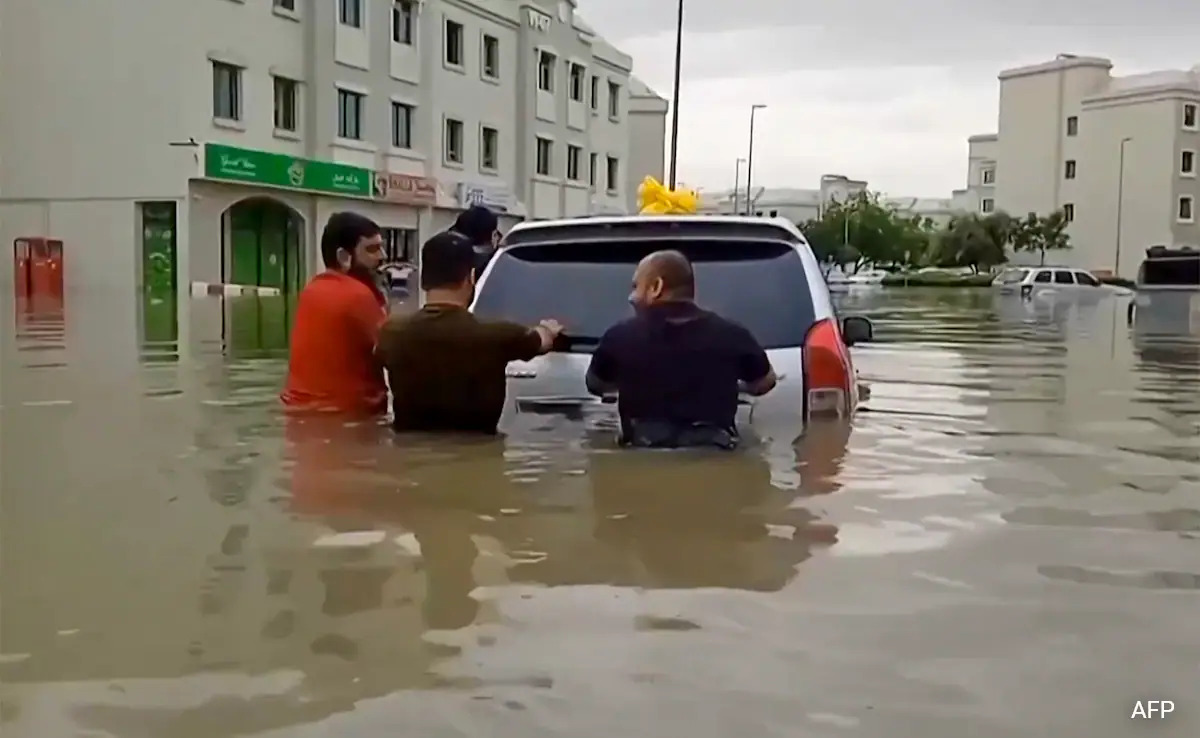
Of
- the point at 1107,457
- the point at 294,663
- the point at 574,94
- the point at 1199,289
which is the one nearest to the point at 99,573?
the point at 294,663

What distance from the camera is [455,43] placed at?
42750mm

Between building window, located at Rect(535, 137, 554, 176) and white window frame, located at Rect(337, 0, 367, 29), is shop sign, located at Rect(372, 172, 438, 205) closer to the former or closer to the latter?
white window frame, located at Rect(337, 0, 367, 29)

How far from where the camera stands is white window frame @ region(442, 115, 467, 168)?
1649 inches

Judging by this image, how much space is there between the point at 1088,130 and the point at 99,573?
274 ft

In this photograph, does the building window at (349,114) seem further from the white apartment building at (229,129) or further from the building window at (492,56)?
the building window at (492,56)

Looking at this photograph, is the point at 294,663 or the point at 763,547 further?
the point at 763,547

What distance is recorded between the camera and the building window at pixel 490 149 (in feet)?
145

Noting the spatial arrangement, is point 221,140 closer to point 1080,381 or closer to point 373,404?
point 1080,381

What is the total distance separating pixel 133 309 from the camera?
81.5 feet

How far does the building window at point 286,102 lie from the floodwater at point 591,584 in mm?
27918

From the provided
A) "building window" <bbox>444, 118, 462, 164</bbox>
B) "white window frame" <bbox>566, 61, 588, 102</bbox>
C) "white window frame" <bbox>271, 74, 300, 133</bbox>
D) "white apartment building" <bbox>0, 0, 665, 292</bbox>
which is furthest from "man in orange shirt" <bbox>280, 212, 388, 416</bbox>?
"white window frame" <bbox>566, 61, 588, 102</bbox>

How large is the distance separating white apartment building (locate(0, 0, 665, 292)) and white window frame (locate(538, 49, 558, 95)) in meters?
4.09

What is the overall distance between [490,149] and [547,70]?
186 inches

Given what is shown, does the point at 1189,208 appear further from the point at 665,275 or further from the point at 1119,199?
the point at 665,275
